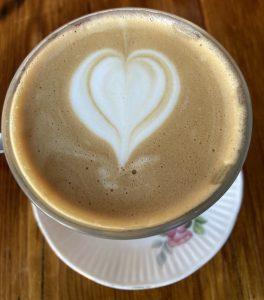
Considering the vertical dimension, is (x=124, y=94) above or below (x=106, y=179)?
above

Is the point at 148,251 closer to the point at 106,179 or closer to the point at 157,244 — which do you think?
the point at 157,244

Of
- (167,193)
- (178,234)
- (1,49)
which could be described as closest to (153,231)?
(167,193)

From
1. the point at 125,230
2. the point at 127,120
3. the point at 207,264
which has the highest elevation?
the point at 127,120

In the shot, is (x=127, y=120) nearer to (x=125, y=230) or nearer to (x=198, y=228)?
(x=125, y=230)

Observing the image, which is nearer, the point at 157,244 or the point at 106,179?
the point at 106,179

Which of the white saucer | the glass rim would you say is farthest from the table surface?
the glass rim

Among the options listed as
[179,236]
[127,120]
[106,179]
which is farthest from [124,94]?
[179,236]

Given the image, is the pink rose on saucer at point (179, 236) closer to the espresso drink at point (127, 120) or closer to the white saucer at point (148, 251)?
the white saucer at point (148, 251)
